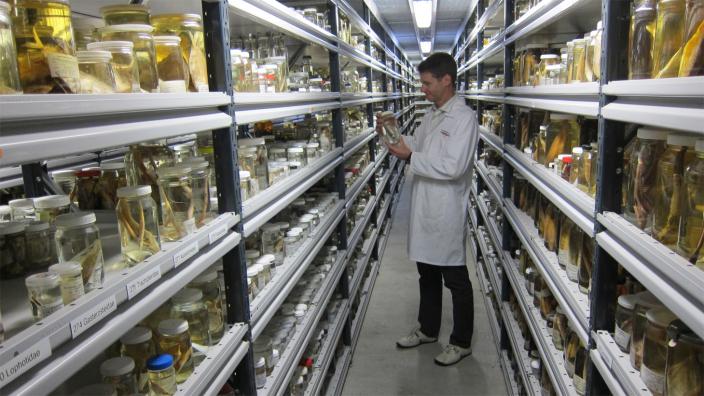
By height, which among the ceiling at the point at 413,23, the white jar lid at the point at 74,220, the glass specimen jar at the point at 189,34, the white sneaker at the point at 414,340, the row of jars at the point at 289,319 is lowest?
the white sneaker at the point at 414,340

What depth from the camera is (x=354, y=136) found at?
417 centimetres

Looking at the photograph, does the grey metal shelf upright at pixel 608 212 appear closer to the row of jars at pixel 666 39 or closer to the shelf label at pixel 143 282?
the row of jars at pixel 666 39

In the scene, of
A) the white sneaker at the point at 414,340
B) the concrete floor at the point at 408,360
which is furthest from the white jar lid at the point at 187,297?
the white sneaker at the point at 414,340

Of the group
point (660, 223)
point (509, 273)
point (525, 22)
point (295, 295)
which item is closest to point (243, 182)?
point (295, 295)

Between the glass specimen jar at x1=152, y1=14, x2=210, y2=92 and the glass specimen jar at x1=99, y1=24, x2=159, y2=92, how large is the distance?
198 mm

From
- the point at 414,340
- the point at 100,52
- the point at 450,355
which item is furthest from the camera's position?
the point at 414,340

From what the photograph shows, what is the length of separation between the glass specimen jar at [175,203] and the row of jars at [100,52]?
0.22 m

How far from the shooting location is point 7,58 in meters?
0.79

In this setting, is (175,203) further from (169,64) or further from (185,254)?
(169,64)

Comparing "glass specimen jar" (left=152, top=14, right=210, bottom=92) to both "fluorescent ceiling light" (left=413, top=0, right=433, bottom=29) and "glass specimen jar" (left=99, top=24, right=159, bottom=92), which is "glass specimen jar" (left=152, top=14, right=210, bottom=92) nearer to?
"glass specimen jar" (left=99, top=24, right=159, bottom=92)

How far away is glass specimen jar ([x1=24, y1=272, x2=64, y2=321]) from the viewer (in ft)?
2.89

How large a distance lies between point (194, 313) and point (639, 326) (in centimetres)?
121

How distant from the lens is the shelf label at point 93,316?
2.76 ft

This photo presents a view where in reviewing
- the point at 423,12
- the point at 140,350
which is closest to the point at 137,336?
the point at 140,350
